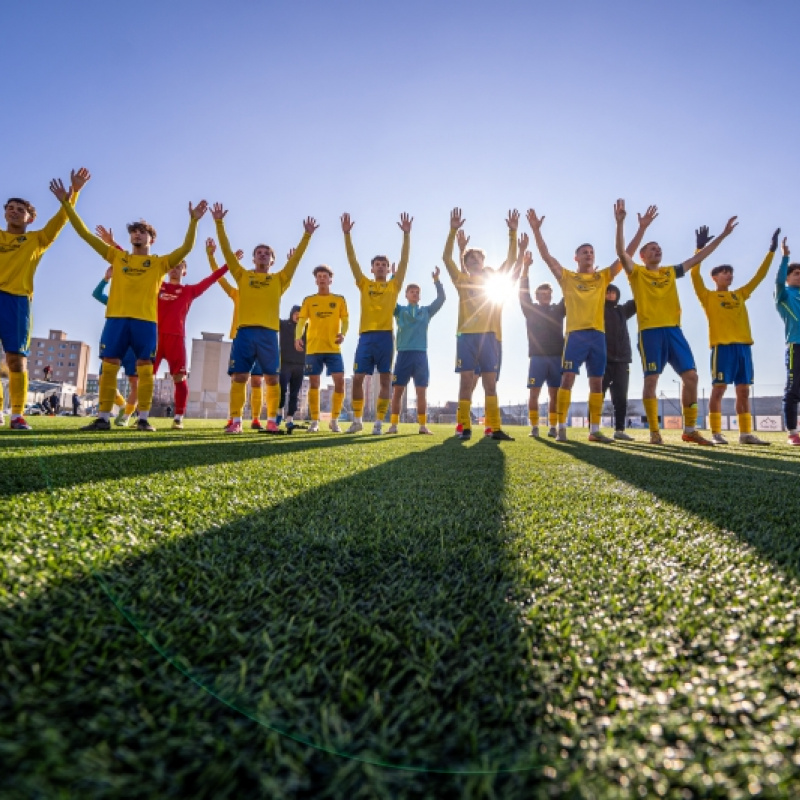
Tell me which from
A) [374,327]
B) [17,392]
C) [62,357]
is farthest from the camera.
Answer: [62,357]

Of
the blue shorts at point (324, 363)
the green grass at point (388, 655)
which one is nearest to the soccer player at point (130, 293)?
the blue shorts at point (324, 363)

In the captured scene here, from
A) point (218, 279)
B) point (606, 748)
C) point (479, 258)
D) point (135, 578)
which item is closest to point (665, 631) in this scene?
point (606, 748)

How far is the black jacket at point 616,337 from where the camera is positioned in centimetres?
754

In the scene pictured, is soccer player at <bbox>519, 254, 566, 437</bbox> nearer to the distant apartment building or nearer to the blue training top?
the blue training top

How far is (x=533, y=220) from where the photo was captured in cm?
584

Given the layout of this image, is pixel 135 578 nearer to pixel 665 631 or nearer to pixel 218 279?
pixel 665 631

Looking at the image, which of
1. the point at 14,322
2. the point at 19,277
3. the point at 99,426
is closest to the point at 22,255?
the point at 19,277

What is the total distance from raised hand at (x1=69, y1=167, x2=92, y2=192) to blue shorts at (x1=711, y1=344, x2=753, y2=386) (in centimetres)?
828

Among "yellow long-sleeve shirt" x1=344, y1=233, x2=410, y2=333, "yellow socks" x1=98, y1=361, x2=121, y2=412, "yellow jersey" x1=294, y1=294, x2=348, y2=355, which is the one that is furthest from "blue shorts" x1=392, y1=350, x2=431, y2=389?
"yellow socks" x1=98, y1=361, x2=121, y2=412

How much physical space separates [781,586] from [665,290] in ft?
19.1

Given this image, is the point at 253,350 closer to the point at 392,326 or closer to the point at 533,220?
the point at 392,326

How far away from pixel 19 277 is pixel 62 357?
126232mm

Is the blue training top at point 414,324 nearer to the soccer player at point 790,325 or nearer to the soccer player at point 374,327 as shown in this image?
the soccer player at point 374,327

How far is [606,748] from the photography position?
0.49 m
